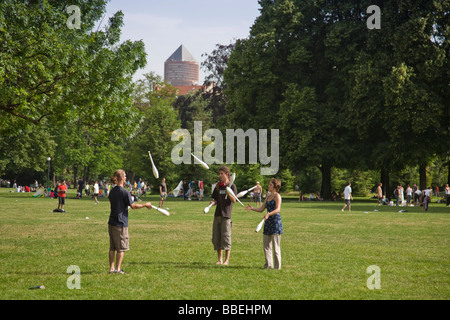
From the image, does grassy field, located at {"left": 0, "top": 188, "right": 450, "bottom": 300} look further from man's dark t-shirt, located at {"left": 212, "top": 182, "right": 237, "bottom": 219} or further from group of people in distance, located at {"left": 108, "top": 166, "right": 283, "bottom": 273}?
Answer: man's dark t-shirt, located at {"left": 212, "top": 182, "right": 237, "bottom": 219}

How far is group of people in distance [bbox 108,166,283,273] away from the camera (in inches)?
412

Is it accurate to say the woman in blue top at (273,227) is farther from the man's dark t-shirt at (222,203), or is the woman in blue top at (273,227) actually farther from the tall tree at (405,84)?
the tall tree at (405,84)

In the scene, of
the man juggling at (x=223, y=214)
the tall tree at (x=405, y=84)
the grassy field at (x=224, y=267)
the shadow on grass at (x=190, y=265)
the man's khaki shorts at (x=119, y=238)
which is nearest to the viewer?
the grassy field at (x=224, y=267)

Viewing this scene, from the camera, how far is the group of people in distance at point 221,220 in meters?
10.5

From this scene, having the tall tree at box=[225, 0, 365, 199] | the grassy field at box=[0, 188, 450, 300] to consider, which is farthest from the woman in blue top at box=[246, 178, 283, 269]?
the tall tree at box=[225, 0, 365, 199]

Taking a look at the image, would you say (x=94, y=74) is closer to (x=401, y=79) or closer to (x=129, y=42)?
(x=129, y=42)

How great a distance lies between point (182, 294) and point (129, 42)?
1817 centimetres

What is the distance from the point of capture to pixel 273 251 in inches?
447

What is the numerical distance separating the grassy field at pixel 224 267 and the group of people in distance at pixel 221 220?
39 centimetres

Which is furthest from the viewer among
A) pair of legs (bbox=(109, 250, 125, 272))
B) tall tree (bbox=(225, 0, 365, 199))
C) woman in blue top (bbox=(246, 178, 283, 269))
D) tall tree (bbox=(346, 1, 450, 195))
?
tall tree (bbox=(225, 0, 365, 199))

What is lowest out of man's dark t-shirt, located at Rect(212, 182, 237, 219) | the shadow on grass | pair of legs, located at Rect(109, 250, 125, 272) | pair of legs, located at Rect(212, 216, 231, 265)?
the shadow on grass

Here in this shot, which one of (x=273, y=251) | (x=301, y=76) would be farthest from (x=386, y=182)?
(x=273, y=251)

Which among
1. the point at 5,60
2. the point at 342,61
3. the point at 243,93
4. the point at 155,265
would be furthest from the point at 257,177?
the point at 155,265

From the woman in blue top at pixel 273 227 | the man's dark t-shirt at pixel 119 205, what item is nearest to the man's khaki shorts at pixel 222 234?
the woman in blue top at pixel 273 227
